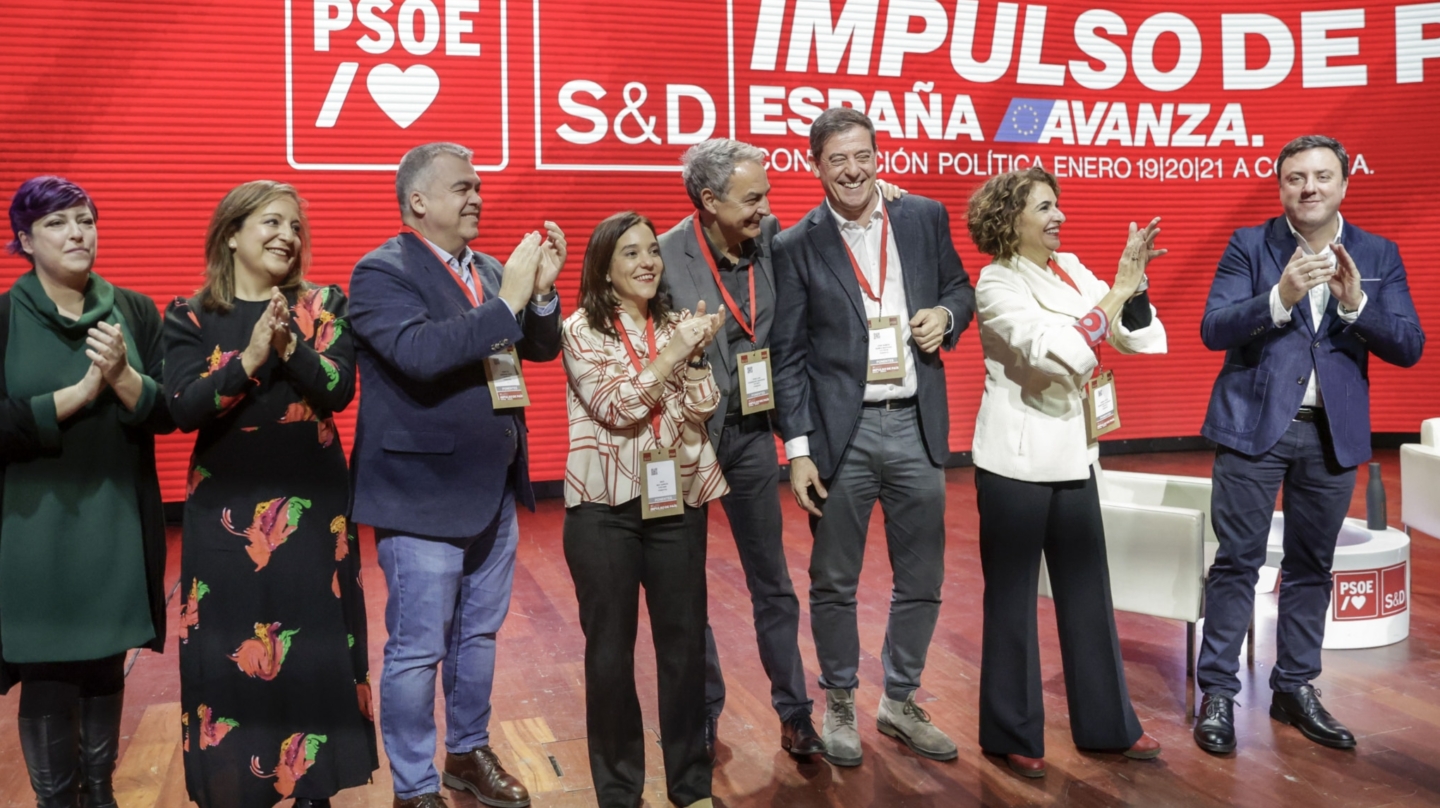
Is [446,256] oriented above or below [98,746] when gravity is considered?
above

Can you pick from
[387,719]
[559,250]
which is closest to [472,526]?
[387,719]

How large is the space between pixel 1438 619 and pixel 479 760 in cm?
361

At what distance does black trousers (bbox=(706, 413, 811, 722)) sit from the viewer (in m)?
2.97

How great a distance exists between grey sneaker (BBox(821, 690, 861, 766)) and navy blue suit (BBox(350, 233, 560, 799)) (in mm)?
1043

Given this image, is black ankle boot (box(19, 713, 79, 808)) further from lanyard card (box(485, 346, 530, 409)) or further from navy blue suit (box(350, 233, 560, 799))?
lanyard card (box(485, 346, 530, 409))

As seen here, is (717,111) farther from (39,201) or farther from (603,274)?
(39,201)

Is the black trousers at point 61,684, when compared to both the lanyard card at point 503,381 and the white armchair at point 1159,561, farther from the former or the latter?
the white armchair at point 1159,561

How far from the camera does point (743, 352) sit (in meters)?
2.92

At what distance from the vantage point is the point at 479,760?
2.89 m

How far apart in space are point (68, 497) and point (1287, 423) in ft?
9.86

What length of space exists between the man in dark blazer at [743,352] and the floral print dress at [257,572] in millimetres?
938

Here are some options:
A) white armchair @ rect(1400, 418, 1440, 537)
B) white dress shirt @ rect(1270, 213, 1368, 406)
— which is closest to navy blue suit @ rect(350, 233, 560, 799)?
white dress shirt @ rect(1270, 213, 1368, 406)

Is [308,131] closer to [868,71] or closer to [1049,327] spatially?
[868,71]

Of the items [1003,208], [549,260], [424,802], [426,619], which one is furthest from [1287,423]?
[424,802]
